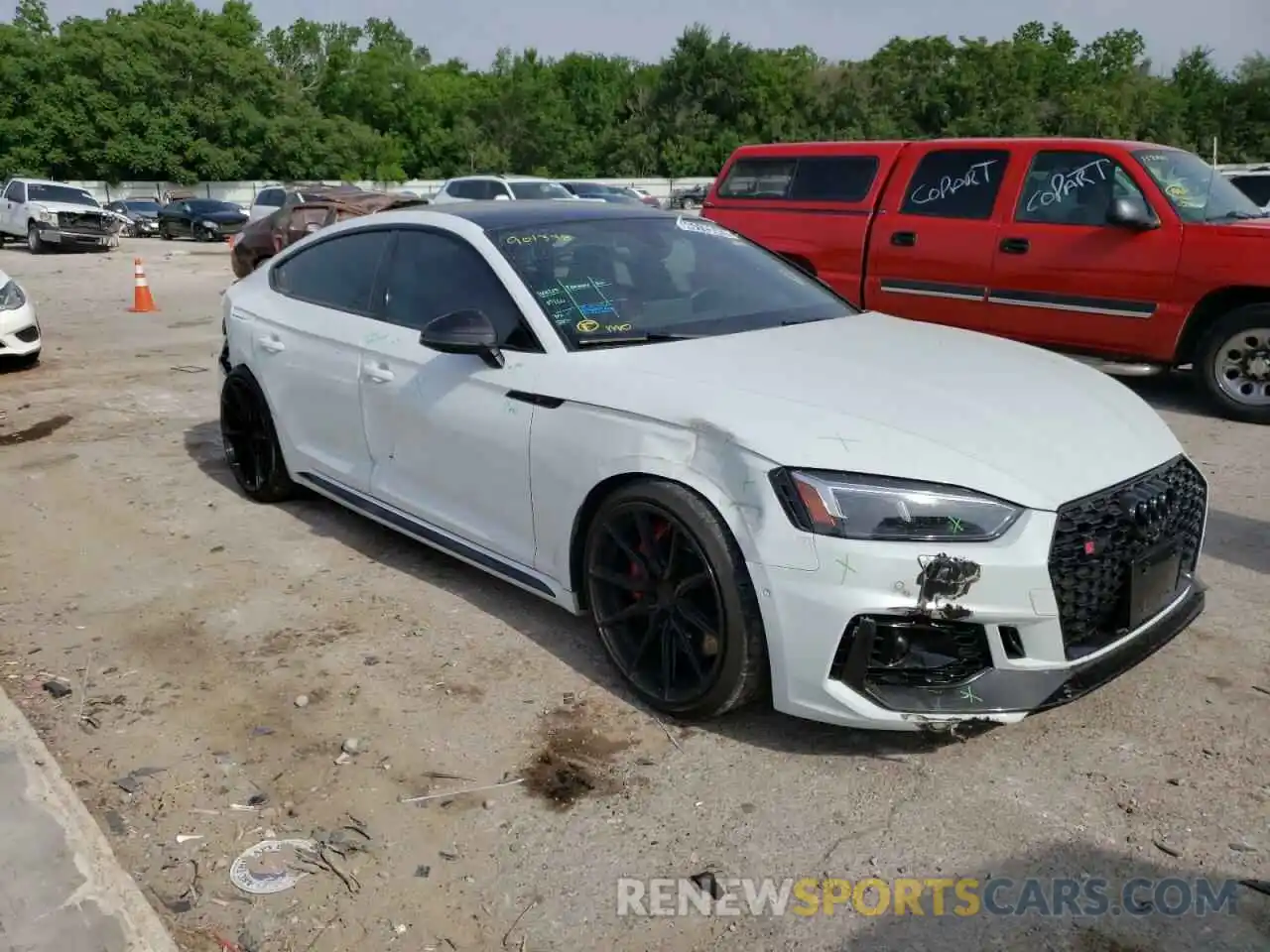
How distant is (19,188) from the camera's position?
27453 millimetres

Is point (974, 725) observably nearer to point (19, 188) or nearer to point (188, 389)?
point (188, 389)

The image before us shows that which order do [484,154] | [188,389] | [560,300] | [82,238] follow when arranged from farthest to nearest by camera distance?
[484,154]
[82,238]
[188,389]
[560,300]

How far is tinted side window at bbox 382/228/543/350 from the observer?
4.11m

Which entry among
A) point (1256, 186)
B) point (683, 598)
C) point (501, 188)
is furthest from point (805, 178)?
point (501, 188)

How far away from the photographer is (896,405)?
3.34m

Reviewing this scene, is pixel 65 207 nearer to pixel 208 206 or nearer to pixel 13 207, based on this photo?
pixel 13 207

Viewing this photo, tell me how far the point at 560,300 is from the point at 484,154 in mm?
72258

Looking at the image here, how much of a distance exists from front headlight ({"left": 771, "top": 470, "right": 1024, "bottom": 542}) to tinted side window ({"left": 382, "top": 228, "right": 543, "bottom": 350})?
4.43 ft

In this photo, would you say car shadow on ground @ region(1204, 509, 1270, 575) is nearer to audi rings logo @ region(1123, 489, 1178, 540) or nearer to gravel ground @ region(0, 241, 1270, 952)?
gravel ground @ region(0, 241, 1270, 952)

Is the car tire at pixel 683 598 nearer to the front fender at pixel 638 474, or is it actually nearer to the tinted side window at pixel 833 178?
the front fender at pixel 638 474

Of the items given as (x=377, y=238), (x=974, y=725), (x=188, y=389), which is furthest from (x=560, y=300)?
(x=188, y=389)

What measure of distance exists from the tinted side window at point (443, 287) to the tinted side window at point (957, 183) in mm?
5197

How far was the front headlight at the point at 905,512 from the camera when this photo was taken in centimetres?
302

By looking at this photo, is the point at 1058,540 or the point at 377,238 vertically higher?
the point at 377,238
